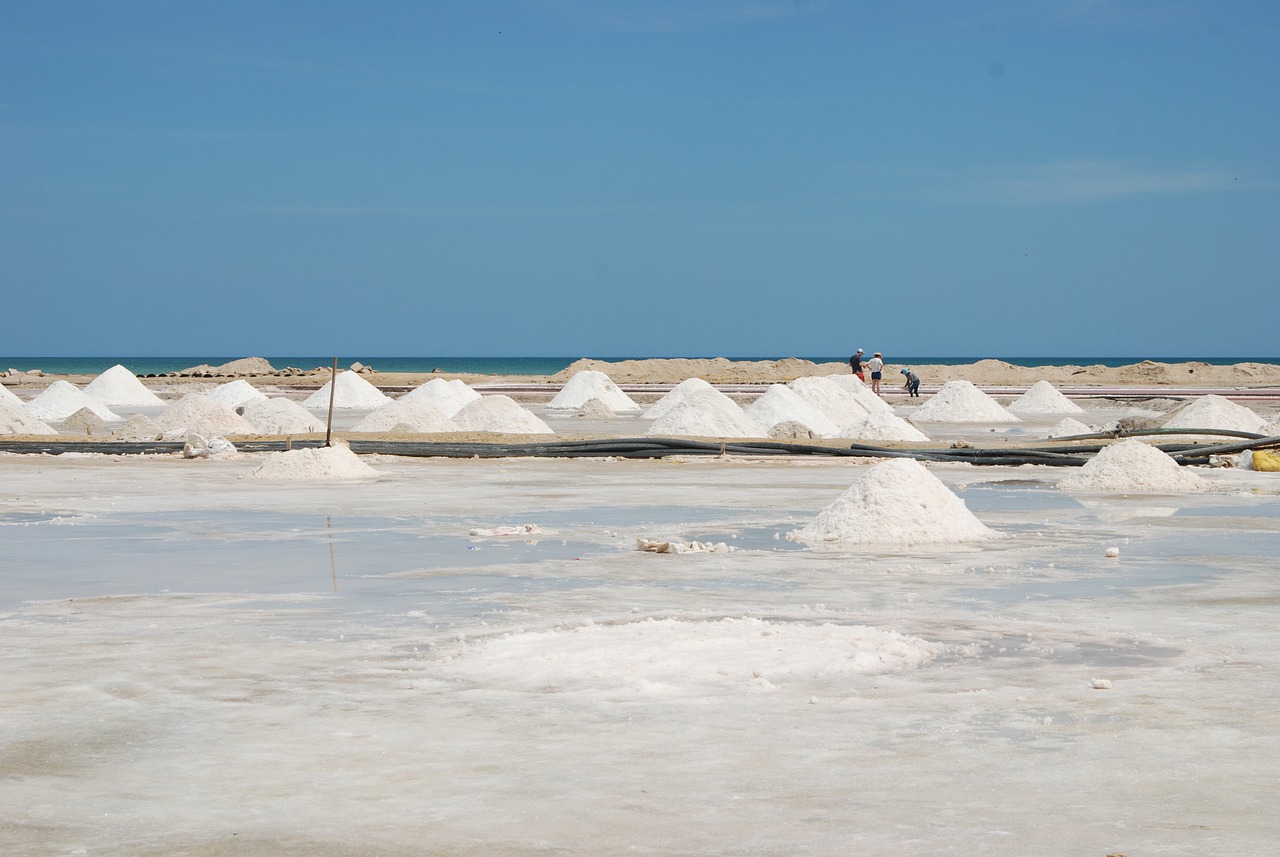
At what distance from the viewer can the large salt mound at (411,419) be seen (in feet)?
73.7

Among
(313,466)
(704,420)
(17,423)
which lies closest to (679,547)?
(313,466)

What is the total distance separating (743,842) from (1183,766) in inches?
55.2

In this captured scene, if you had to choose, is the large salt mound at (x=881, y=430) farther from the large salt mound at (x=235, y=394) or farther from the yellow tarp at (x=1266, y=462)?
the large salt mound at (x=235, y=394)

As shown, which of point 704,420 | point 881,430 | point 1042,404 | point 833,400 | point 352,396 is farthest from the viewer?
point 352,396

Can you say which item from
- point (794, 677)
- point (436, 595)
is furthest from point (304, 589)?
point (794, 677)

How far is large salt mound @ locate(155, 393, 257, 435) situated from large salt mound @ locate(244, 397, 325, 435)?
0.32 metres

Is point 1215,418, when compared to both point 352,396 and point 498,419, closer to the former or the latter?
point 498,419

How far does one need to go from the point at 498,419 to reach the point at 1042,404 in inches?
577

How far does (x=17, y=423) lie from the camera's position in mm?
21422

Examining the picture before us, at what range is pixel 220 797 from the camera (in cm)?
396

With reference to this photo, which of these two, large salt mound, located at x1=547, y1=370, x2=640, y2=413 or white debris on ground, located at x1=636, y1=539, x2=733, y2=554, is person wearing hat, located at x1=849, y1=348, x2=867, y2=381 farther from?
white debris on ground, located at x1=636, y1=539, x2=733, y2=554

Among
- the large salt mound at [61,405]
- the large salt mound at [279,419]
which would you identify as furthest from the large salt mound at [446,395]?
the large salt mound at [61,405]

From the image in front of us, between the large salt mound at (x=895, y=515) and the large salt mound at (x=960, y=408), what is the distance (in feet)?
56.5

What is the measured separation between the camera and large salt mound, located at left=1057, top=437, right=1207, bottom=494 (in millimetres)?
13062
